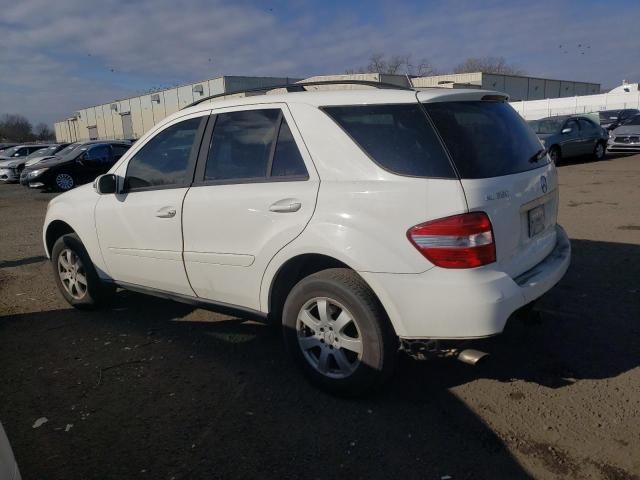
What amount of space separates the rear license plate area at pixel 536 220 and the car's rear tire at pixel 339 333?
1021mm

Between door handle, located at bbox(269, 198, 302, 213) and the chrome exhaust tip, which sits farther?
door handle, located at bbox(269, 198, 302, 213)

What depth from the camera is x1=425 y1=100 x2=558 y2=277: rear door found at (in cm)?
271

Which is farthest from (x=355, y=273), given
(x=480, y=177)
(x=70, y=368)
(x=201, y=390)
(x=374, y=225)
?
(x=70, y=368)

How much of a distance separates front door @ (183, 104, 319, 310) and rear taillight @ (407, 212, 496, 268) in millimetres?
700

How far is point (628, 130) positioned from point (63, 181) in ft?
66.2

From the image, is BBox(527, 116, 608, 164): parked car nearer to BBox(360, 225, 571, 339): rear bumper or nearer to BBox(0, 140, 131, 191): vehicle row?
BBox(0, 140, 131, 191): vehicle row

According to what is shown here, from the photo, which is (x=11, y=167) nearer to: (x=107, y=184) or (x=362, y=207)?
(x=107, y=184)

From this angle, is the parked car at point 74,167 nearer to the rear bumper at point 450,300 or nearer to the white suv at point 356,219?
the white suv at point 356,219

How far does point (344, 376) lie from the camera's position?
3.10 meters

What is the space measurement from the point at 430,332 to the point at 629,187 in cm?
1058

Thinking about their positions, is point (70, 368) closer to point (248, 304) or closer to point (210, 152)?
point (248, 304)

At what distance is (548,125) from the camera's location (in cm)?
1752

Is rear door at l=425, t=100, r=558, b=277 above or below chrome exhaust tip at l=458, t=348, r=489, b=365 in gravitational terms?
above

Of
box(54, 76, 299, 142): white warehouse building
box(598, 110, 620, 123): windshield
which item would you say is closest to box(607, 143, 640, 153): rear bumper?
box(598, 110, 620, 123): windshield
